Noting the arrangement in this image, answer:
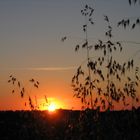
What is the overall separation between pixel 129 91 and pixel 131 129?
81 cm

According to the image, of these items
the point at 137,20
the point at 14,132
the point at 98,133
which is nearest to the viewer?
the point at 137,20

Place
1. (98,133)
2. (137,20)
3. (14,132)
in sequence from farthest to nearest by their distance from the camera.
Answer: (14,132) → (98,133) → (137,20)

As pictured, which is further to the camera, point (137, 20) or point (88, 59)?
point (88, 59)

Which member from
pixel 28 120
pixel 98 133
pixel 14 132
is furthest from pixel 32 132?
pixel 14 132

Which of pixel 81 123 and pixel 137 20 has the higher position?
pixel 137 20

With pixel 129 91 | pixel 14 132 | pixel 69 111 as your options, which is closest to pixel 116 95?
pixel 129 91

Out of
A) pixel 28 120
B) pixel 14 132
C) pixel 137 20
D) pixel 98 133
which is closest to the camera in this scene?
pixel 137 20

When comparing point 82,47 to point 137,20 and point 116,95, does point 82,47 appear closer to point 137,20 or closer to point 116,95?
point 116,95

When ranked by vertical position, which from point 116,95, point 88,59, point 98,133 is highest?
point 88,59

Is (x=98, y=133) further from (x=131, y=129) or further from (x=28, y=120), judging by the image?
(x=28, y=120)

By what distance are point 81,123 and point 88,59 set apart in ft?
3.61

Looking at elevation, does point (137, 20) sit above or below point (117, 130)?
above

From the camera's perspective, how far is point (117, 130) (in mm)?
9172

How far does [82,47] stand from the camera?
9.14 meters
